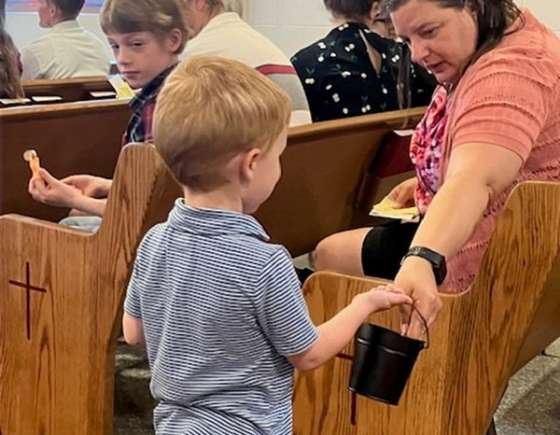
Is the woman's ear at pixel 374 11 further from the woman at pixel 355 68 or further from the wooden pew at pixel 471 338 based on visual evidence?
the wooden pew at pixel 471 338

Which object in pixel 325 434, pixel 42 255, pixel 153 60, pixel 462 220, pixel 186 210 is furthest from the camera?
pixel 153 60

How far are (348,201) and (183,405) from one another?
1.21m

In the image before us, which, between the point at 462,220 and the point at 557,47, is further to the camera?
the point at 557,47

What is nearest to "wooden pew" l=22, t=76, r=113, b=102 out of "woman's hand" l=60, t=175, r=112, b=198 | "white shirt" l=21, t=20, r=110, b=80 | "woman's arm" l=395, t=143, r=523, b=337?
"white shirt" l=21, t=20, r=110, b=80

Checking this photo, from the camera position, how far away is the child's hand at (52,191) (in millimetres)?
2150

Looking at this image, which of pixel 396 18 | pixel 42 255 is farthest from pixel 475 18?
pixel 42 255

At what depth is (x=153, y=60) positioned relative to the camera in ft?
7.82

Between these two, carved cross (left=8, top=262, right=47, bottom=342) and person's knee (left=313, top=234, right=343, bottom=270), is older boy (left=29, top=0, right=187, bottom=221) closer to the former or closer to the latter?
carved cross (left=8, top=262, right=47, bottom=342)

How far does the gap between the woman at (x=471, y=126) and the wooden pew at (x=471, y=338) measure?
3.0 inches

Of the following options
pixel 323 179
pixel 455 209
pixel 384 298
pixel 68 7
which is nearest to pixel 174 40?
pixel 323 179

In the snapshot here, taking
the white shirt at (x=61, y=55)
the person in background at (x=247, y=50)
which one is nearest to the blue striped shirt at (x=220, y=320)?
the person in background at (x=247, y=50)

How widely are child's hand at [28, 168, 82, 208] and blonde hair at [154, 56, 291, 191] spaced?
2.72 ft

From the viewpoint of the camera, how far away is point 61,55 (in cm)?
381

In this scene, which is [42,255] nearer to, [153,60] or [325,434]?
[153,60]
